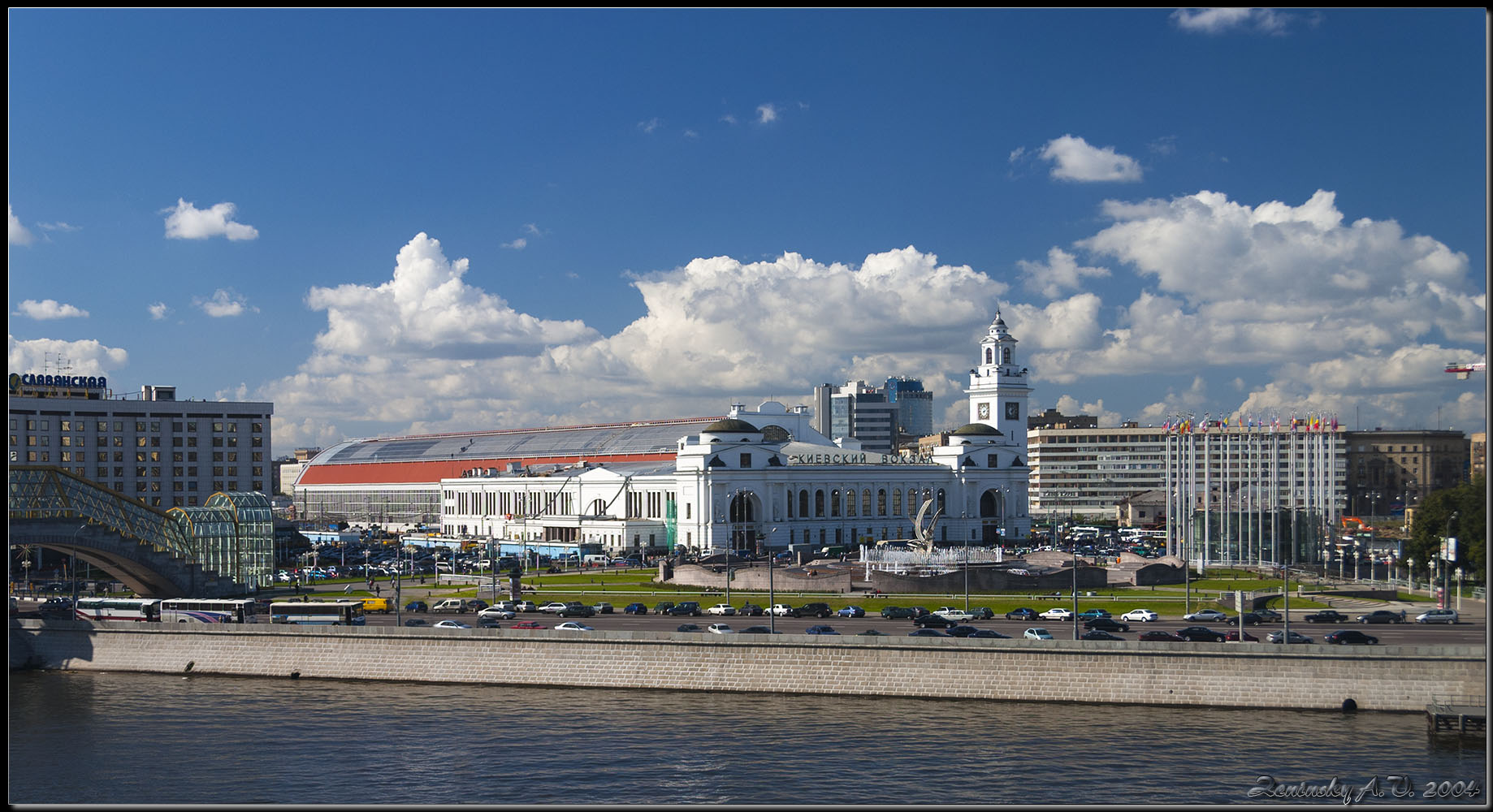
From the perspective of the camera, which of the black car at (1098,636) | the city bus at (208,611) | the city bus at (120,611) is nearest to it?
the black car at (1098,636)

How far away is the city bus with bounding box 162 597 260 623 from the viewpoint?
69812 mm

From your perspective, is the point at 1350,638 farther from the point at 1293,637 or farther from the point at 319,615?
the point at 319,615

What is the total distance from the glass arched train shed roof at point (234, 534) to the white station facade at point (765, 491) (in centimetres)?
4147

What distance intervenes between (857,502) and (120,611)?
277 feet

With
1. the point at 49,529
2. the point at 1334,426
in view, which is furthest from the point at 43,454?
the point at 1334,426

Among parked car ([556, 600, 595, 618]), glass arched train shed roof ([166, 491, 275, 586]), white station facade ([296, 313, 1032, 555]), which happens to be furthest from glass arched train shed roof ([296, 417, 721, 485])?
parked car ([556, 600, 595, 618])

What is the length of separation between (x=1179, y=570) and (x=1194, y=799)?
58.2 meters

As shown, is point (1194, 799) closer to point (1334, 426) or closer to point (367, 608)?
point (367, 608)

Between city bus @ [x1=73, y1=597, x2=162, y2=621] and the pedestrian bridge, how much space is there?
5243 mm

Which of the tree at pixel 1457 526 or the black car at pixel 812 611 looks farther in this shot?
the tree at pixel 1457 526

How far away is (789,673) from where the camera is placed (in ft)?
181

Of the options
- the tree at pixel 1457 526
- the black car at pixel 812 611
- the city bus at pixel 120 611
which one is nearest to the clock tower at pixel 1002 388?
the tree at pixel 1457 526

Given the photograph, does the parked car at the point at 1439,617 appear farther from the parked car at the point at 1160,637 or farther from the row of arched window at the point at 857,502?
the row of arched window at the point at 857,502

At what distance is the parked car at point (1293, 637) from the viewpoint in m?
54.9
